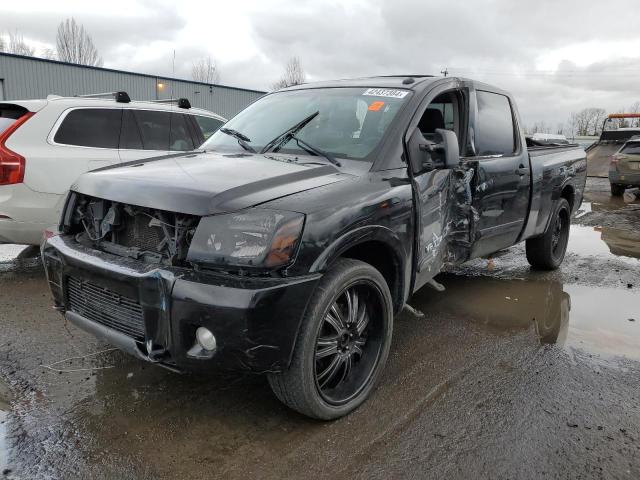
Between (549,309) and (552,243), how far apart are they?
1325mm

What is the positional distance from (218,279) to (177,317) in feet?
0.83

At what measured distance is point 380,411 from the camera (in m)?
2.91

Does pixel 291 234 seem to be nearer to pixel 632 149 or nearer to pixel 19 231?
pixel 19 231

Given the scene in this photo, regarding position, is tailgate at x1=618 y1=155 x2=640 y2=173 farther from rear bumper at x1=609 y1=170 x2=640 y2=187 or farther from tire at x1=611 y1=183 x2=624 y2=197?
tire at x1=611 y1=183 x2=624 y2=197

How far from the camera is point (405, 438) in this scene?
8.70ft

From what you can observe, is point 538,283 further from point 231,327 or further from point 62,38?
point 62,38

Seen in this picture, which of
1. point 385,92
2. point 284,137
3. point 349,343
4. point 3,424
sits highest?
point 385,92

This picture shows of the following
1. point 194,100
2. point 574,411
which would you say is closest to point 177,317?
point 574,411

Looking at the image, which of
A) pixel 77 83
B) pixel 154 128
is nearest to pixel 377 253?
pixel 154 128

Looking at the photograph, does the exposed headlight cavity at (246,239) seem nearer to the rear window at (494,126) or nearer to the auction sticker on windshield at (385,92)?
the auction sticker on windshield at (385,92)

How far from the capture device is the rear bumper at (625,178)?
13289mm

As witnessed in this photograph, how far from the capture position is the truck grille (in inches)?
99.9

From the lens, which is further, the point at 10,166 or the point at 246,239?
the point at 10,166

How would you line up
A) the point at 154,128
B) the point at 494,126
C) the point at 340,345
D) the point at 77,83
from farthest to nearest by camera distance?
1. the point at 77,83
2. the point at 154,128
3. the point at 494,126
4. the point at 340,345
